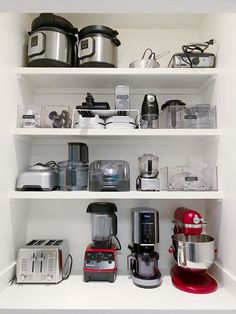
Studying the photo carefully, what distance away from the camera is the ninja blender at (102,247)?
1259mm

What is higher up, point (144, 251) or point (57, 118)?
point (57, 118)

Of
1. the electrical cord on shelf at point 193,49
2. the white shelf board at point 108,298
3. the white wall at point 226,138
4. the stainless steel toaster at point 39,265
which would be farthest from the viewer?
the electrical cord on shelf at point 193,49

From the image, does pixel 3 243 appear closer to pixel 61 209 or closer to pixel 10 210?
pixel 10 210

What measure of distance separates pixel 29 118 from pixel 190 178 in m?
0.99

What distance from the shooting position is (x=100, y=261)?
126 centimetres

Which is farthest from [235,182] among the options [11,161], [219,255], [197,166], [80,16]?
[80,16]

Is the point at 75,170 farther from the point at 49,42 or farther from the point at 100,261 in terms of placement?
the point at 49,42

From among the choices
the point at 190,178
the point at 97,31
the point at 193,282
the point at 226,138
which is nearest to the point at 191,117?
the point at 226,138

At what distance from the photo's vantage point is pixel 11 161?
1271 mm

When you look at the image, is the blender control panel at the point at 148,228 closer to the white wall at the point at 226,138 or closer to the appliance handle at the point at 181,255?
the appliance handle at the point at 181,255

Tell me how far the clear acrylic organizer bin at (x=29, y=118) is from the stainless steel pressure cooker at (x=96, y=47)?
1.28 feet

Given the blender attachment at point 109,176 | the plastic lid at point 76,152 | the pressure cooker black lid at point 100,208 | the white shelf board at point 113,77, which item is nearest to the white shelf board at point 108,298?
the pressure cooker black lid at point 100,208

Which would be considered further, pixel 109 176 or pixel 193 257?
pixel 109 176

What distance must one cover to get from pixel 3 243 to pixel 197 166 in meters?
1.14
